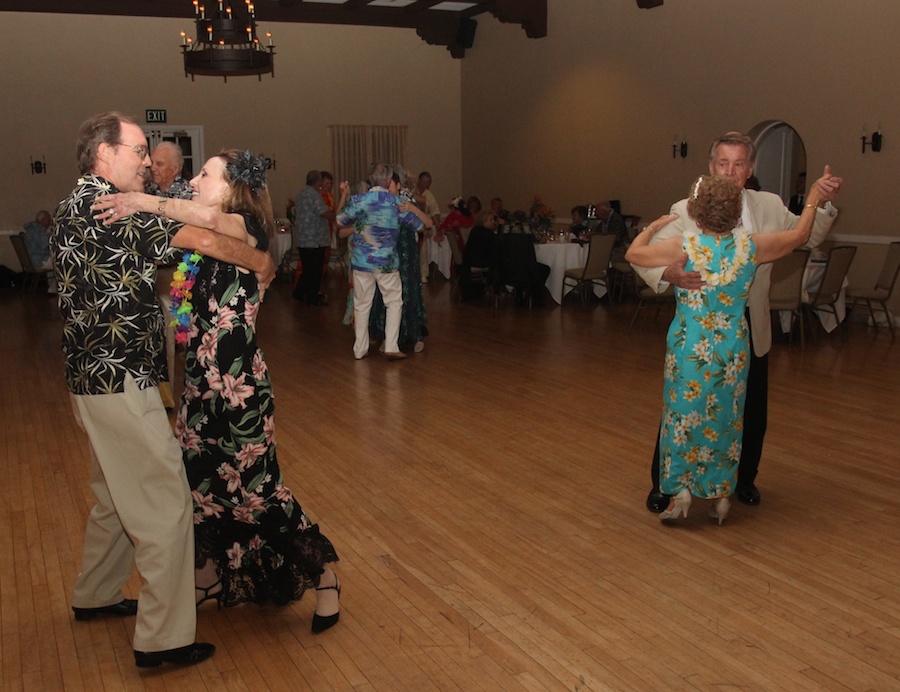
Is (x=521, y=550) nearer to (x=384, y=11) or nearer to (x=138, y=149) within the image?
(x=138, y=149)

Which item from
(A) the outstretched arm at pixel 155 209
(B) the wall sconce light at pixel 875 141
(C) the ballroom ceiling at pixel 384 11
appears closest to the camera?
(A) the outstretched arm at pixel 155 209

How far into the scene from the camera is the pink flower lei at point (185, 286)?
283 cm

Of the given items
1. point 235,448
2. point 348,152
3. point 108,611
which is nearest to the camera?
point 235,448

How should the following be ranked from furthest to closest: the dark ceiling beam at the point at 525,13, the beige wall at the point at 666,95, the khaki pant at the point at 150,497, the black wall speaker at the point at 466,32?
the black wall speaker at the point at 466,32 → the dark ceiling beam at the point at 525,13 → the beige wall at the point at 666,95 → the khaki pant at the point at 150,497

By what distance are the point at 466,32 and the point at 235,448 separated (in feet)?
47.6

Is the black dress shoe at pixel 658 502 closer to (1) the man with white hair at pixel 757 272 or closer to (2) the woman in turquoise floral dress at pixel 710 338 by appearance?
(1) the man with white hair at pixel 757 272

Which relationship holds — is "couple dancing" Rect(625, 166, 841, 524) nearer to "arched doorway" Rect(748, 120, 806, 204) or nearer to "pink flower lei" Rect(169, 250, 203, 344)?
"pink flower lei" Rect(169, 250, 203, 344)

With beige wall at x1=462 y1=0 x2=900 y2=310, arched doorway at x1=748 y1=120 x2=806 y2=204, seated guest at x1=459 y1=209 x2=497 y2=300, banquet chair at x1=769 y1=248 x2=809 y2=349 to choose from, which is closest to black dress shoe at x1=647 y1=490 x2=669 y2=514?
banquet chair at x1=769 y1=248 x2=809 y2=349

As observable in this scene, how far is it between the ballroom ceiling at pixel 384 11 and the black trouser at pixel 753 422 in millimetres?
10701

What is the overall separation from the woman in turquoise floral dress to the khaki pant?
200 centimetres

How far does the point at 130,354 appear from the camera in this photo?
257 cm

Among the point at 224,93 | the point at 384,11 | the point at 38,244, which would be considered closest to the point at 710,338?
the point at 38,244

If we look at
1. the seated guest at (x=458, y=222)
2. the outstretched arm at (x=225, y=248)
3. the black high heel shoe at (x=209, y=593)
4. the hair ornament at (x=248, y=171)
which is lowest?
the black high heel shoe at (x=209, y=593)

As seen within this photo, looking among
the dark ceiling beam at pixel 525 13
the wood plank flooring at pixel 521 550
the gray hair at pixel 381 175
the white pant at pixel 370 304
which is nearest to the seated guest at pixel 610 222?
the dark ceiling beam at pixel 525 13
